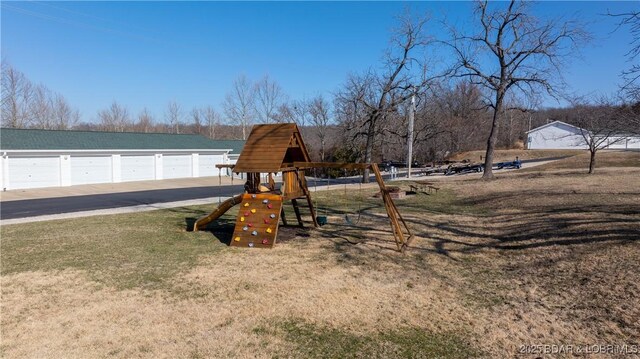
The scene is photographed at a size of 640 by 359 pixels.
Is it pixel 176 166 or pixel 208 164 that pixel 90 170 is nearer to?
pixel 176 166

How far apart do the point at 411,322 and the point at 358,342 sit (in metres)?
0.88

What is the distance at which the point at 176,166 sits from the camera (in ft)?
122

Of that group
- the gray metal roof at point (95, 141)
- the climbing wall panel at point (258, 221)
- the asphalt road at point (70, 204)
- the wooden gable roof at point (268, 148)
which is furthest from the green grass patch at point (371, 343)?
the gray metal roof at point (95, 141)

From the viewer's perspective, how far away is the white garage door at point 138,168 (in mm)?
33375

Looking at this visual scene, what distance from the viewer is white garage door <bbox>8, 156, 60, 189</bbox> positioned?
88.3 feet

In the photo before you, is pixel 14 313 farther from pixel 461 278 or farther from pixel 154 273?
pixel 461 278

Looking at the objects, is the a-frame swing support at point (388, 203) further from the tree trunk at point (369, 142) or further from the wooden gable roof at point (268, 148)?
the tree trunk at point (369, 142)

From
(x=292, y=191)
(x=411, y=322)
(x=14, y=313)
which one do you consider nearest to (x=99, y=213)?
(x=292, y=191)

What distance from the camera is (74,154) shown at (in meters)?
30.2

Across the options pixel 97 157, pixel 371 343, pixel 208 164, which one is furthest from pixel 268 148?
pixel 208 164

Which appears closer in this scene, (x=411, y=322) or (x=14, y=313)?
(x=411, y=322)

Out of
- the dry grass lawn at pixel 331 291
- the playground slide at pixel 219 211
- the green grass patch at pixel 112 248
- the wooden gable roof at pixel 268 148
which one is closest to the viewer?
the dry grass lawn at pixel 331 291

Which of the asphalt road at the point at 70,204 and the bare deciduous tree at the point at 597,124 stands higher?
the bare deciduous tree at the point at 597,124

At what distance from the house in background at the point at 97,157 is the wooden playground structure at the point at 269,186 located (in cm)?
2228
